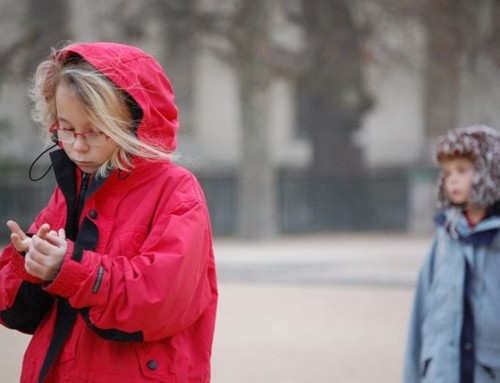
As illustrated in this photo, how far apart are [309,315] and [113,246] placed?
26.6 feet

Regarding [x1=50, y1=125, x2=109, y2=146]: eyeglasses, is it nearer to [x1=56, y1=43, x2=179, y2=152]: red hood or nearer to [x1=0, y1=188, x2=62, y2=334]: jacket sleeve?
[x1=56, y1=43, x2=179, y2=152]: red hood

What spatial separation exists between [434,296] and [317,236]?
1810 cm

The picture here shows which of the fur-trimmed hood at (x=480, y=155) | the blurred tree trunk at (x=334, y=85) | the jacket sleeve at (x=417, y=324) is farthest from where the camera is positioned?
the blurred tree trunk at (x=334, y=85)

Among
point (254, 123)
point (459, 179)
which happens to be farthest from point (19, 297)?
point (254, 123)

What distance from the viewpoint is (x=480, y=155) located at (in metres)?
4.80

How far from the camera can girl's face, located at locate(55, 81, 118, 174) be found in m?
2.77

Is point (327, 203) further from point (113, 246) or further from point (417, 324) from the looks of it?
point (113, 246)

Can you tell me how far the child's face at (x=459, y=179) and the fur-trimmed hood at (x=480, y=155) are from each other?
0.02 m

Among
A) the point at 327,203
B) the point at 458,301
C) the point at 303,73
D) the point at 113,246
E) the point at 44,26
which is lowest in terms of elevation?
the point at 327,203

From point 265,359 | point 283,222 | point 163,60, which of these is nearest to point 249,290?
point 265,359

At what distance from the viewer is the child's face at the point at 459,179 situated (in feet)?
15.6

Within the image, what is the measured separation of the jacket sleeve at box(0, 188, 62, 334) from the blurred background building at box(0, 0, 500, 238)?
17.3 m

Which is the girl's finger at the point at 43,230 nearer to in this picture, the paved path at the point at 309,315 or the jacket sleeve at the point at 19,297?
the jacket sleeve at the point at 19,297

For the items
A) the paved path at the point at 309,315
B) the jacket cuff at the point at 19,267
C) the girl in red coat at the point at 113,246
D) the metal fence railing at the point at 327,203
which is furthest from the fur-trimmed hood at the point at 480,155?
the metal fence railing at the point at 327,203
